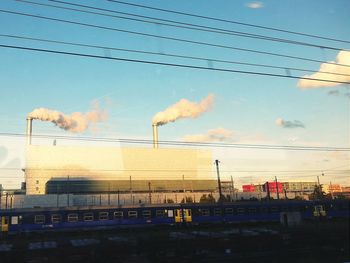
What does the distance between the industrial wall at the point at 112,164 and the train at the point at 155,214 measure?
166 feet

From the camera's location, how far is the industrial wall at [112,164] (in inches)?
3624

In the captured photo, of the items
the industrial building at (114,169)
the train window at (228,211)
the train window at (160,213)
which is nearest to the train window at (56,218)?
the train window at (160,213)

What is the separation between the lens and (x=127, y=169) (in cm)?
10006

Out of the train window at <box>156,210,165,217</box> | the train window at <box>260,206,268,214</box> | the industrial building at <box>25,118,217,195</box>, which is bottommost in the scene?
the train window at <box>260,206,268,214</box>

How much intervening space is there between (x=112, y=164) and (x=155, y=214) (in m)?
57.3

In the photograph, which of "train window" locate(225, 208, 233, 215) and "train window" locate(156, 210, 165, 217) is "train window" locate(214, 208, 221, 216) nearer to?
"train window" locate(225, 208, 233, 215)

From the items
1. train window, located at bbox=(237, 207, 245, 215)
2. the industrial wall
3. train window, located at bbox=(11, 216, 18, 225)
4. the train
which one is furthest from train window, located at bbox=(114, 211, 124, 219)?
the industrial wall

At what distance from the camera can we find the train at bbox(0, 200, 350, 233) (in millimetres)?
38156

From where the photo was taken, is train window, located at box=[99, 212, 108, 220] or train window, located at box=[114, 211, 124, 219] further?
train window, located at box=[114, 211, 124, 219]

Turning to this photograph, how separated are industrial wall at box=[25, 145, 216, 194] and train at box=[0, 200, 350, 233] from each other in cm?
5068

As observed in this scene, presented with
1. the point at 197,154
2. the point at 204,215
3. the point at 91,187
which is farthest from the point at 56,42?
the point at 197,154

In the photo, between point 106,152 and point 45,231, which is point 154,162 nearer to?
point 106,152

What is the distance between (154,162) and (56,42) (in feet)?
299

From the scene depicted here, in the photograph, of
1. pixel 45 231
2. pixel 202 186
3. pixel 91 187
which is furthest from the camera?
pixel 202 186
